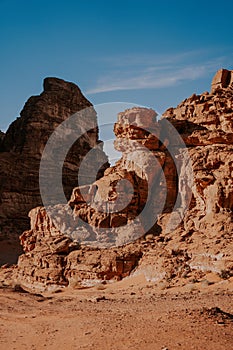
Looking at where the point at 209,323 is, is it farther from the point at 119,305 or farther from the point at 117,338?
the point at 119,305

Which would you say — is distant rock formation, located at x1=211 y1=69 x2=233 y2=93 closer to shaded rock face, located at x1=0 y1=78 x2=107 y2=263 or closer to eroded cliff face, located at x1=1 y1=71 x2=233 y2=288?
eroded cliff face, located at x1=1 y1=71 x2=233 y2=288

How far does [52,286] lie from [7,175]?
30.3 metres

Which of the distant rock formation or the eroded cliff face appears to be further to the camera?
the distant rock formation

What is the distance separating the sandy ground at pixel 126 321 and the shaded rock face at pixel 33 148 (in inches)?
1227

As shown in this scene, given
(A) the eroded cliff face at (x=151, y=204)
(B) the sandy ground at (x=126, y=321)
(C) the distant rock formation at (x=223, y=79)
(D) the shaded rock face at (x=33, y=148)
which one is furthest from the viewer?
(D) the shaded rock face at (x=33, y=148)

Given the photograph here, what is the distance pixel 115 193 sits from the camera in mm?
19703

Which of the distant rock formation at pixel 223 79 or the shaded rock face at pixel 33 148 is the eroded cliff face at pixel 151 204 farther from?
the shaded rock face at pixel 33 148

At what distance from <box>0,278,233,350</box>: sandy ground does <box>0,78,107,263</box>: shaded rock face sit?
31160 millimetres

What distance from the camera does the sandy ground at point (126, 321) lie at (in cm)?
841

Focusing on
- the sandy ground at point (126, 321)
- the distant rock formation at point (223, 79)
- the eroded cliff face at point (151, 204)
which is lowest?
the sandy ground at point (126, 321)

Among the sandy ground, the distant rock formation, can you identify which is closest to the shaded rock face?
the distant rock formation

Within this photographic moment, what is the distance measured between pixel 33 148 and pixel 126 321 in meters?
42.1

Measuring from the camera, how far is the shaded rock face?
4600 cm

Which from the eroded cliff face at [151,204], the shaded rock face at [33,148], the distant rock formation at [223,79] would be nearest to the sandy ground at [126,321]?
the eroded cliff face at [151,204]
